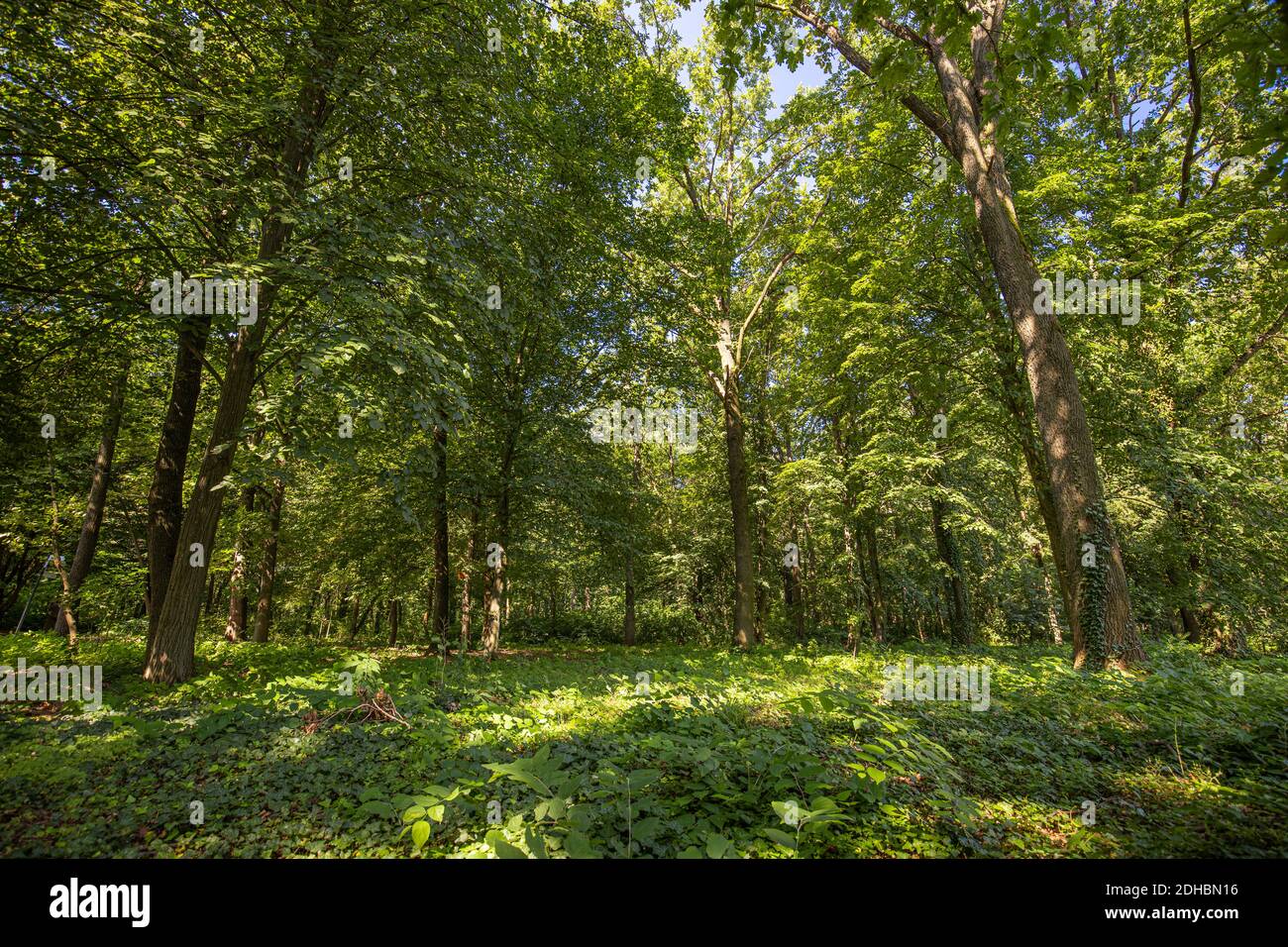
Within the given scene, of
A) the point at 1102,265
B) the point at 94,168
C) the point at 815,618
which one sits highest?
the point at 1102,265

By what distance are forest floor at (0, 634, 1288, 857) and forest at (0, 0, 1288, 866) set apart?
2.1 inches

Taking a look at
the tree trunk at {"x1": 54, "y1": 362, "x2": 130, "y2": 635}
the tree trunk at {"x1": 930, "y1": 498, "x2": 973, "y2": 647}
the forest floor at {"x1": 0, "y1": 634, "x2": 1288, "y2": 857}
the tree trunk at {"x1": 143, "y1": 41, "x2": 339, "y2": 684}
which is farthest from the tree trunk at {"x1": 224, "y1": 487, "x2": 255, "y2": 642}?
the tree trunk at {"x1": 930, "y1": 498, "x2": 973, "y2": 647}

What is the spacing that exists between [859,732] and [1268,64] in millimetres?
5558

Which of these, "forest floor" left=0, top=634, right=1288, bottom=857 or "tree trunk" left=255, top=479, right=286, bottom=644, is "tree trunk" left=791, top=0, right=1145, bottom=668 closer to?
"forest floor" left=0, top=634, right=1288, bottom=857

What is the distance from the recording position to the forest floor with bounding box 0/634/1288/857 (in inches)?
124

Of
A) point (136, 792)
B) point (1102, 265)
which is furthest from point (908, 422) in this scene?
point (136, 792)

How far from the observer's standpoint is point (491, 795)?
3967 mm

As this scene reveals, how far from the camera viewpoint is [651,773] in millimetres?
2719

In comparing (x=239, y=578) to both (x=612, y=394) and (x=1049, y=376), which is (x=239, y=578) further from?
(x=1049, y=376)

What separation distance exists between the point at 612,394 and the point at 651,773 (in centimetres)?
1215

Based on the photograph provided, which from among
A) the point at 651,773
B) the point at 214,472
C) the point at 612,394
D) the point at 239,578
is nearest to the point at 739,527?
the point at 612,394

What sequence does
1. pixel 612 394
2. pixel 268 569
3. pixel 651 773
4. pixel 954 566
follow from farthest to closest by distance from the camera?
pixel 954 566 → pixel 268 569 → pixel 612 394 → pixel 651 773
